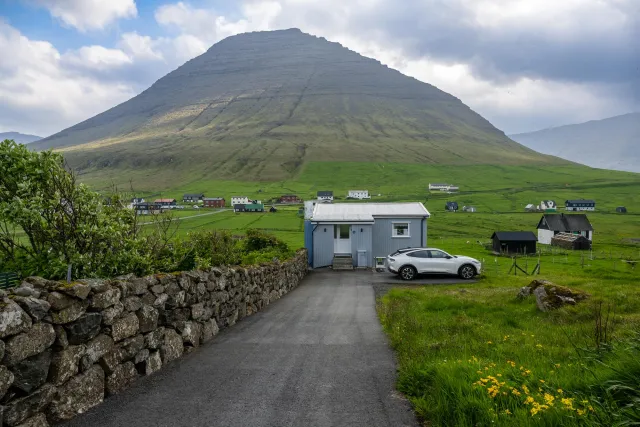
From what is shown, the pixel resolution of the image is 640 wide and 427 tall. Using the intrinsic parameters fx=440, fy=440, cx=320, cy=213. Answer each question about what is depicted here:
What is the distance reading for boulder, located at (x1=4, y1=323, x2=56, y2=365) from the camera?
444cm

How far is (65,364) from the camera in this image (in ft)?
16.9

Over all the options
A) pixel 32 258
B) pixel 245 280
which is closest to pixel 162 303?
pixel 32 258

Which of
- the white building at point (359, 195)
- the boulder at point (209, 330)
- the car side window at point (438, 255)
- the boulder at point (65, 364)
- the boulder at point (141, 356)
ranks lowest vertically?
the car side window at point (438, 255)

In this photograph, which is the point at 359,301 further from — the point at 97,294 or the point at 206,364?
the point at 97,294

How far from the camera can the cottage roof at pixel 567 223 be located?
241 ft

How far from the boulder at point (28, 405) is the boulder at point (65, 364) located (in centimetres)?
11

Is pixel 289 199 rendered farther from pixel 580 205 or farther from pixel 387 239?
pixel 387 239

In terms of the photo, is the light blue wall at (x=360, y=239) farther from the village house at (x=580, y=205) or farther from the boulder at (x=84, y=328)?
the village house at (x=580, y=205)

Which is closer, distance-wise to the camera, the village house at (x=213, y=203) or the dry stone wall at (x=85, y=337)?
the dry stone wall at (x=85, y=337)

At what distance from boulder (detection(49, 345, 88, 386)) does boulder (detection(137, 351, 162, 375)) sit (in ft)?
5.01

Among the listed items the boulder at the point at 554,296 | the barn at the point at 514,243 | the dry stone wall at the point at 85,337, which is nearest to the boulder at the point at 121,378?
the dry stone wall at the point at 85,337

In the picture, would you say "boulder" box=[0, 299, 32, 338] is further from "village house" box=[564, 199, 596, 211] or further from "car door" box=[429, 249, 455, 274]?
"village house" box=[564, 199, 596, 211]

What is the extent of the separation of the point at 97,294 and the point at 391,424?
4.11 metres

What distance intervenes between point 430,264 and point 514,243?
42231 mm
